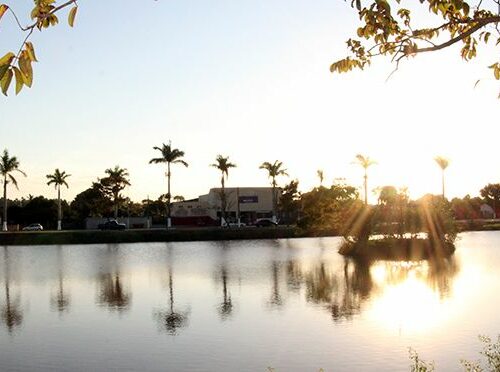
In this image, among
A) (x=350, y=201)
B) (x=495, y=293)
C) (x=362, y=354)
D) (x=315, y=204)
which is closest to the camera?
(x=362, y=354)

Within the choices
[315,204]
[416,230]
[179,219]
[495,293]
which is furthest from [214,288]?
[179,219]

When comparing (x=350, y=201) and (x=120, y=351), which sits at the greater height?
(x=350, y=201)

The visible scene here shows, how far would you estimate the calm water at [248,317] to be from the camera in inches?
693

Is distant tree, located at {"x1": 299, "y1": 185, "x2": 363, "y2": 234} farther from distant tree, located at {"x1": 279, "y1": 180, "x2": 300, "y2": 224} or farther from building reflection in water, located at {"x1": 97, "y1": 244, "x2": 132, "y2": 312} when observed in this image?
distant tree, located at {"x1": 279, "y1": 180, "x2": 300, "y2": 224}

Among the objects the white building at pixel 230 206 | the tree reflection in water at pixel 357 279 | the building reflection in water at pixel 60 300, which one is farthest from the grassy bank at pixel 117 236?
the building reflection in water at pixel 60 300

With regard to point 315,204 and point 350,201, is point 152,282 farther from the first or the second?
point 315,204

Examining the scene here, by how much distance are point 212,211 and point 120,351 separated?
111 metres

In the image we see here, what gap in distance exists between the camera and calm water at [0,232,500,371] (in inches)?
693

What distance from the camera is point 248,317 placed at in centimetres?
2453

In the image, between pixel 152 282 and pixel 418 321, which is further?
pixel 152 282

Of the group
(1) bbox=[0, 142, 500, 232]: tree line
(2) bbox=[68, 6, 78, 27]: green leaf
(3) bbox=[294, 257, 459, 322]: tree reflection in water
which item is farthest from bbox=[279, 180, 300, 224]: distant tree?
(2) bbox=[68, 6, 78, 27]: green leaf

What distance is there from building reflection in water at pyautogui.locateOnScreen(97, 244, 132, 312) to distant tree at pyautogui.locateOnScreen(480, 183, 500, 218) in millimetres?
144853

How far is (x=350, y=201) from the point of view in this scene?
58.2m

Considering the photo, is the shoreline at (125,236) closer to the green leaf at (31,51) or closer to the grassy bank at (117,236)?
the grassy bank at (117,236)
